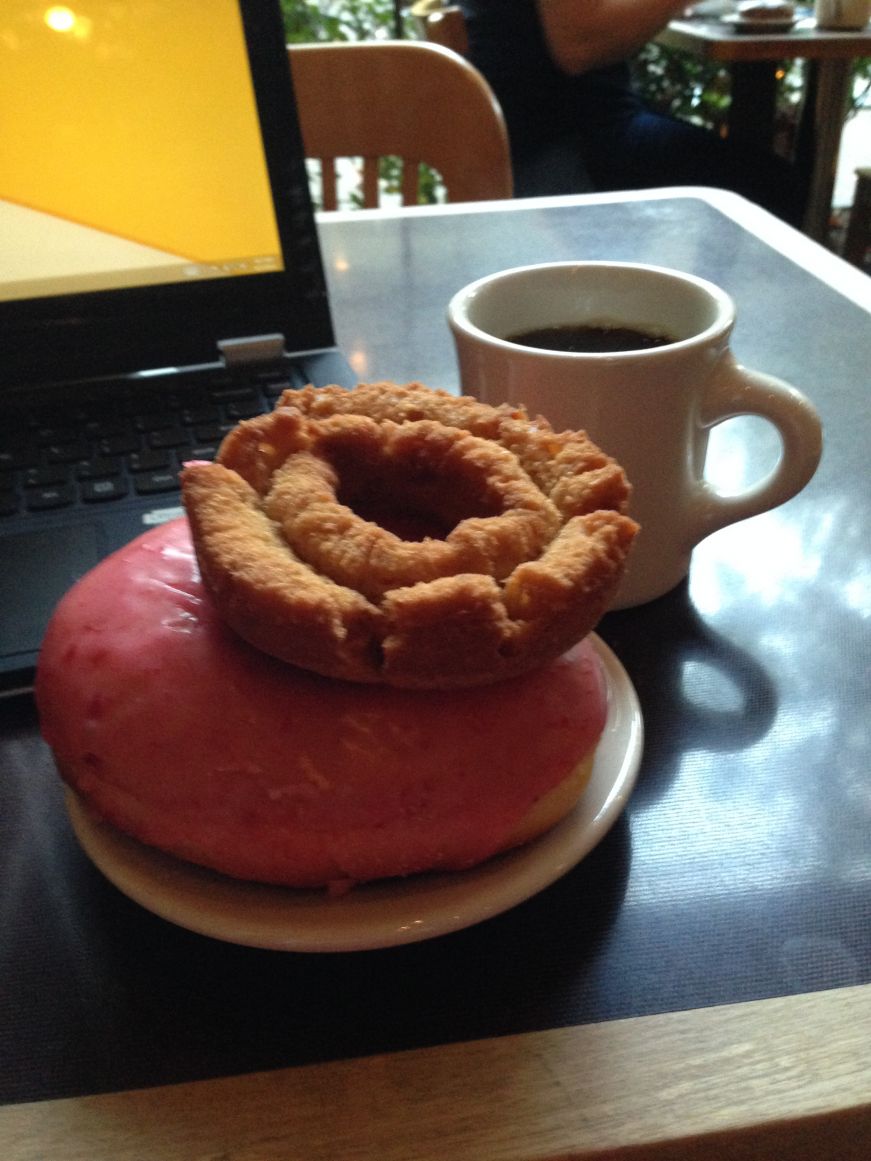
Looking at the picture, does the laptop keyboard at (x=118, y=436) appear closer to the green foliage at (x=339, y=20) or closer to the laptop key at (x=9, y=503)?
the laptop key at (x=9, y=503)

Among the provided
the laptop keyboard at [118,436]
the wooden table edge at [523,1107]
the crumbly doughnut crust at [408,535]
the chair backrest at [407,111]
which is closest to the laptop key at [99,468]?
the laptop keyboard at [118,436]

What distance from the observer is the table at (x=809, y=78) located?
183 centimetres

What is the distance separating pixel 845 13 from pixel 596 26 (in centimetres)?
81

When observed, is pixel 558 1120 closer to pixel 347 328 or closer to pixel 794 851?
pixel 794 851

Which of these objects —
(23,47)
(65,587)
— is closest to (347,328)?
(23,47)

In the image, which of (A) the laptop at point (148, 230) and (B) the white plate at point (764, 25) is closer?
(A) the laptop at point (148, 230)

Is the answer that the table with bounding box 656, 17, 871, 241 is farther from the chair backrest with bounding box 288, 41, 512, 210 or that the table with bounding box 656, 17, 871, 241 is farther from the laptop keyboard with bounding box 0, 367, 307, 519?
the laptop keyboard with bounding box 0, 367, 307, 519

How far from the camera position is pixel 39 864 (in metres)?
0.32

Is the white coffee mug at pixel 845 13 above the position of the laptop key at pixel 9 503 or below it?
below

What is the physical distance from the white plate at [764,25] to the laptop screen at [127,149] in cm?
173

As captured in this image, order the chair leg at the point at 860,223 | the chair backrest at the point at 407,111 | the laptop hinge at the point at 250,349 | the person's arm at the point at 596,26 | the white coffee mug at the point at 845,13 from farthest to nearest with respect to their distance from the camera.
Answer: the chair leg at the point at 860,223 → the white coffee mug at the point at 845,13 → the person's arm at the point at 596,26 → the chair backrest at the point at 407,111 → the laptop hinge at the point at 250,349

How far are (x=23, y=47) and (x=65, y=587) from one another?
1.13 ft

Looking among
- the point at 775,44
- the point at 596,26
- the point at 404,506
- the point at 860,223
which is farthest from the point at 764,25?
the point at 404,506

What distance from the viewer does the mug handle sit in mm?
408
